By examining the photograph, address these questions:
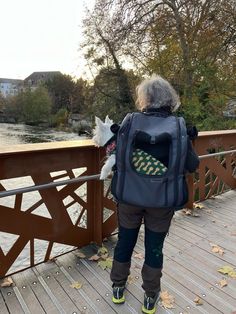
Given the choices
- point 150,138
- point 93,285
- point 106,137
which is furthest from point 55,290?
point 150,138

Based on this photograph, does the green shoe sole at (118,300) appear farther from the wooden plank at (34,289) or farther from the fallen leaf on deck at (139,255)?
the fallen leaf on deck at (139,255)

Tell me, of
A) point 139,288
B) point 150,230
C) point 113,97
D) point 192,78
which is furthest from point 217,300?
point 113,97

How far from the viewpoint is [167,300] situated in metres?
2.25

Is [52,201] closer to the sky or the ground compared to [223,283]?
closer to the sky

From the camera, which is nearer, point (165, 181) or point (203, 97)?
point (165, 181)

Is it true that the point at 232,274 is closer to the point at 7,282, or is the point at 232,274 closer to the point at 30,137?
the point at 7,282

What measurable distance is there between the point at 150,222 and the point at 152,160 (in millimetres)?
413

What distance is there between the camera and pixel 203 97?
1198 cm

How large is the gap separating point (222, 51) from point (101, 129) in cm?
1008

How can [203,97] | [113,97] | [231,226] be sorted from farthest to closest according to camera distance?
1. [113,97]
2. [203,97]
3. [231,226]

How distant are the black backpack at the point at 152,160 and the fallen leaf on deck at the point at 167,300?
2.69ft

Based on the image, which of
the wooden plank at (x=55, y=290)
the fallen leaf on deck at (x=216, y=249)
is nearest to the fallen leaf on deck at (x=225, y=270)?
the fallen leaf on deck at (x=216, y=249)

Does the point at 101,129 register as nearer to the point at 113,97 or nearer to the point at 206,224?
the point at 206,224

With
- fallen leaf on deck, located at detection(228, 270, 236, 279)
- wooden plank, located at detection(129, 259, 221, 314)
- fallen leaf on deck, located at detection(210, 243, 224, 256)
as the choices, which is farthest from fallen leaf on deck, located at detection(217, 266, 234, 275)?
wooden plank, located at detection(129, 259, 221, 314)
